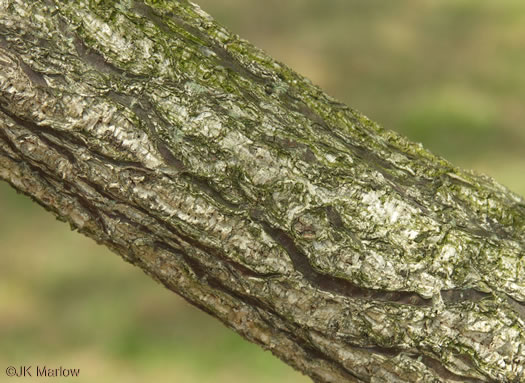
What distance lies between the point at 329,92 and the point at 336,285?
233 centimetres

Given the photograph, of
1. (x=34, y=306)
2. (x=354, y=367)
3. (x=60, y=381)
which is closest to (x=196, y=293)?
(x=354, y=367)

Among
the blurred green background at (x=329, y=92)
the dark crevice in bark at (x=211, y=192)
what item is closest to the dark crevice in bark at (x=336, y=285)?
the dark crevice in bark at (x=211, y=192)

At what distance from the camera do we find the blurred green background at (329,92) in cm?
248

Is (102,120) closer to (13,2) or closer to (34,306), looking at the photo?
(13,2)

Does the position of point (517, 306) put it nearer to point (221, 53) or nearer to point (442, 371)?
point (442, 371)

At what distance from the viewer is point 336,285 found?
2.97ft

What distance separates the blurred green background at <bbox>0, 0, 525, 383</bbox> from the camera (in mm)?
2479

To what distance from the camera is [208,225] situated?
2.90 ft

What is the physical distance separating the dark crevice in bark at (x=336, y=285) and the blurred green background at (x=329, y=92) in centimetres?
161

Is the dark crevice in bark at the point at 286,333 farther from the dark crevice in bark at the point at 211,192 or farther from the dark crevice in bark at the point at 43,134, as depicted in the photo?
the dark crevice in bark at the point at 43,134

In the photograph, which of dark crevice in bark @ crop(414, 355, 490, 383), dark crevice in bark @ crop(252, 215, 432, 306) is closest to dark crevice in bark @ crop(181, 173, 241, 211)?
dark crevice in bark @ crop(252, 215, 432, 306)

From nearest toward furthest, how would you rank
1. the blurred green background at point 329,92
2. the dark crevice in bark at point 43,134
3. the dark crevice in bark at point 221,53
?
the dark crevice in bark at point 43,134 → the dark crevice in bark at point 221,53 → the blurred green background at point 329,92

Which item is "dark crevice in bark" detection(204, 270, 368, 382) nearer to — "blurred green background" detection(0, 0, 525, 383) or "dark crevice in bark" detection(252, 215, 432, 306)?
"dark crevice in bark" detection(252, 215, 432, 306)

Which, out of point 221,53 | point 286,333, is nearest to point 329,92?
point 221,53
